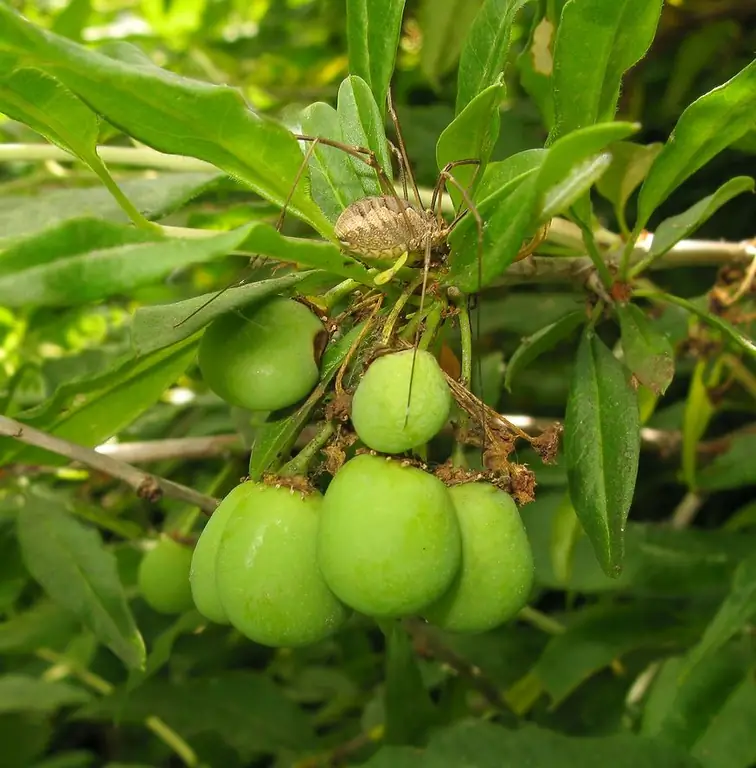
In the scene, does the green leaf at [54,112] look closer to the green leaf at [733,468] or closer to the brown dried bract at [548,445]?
the brown dried bract at [548,445]

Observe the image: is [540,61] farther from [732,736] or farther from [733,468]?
[732,736]

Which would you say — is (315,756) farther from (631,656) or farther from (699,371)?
(699,371)

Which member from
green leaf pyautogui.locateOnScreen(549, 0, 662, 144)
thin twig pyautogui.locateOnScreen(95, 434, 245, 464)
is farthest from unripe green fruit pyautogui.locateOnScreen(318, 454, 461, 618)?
thin twig pyautogui.locateOnScreen(95, 434, 245, 464)

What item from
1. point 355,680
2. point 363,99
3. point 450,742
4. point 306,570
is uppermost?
point 363,99

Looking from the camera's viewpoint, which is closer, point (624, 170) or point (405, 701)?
point (624, 170)

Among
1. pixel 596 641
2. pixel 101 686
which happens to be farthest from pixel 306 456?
pixel 101 686

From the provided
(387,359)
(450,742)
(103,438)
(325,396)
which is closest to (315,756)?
(450,742)

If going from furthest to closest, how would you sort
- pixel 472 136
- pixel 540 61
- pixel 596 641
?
pixel 596 641, pixel 540 61, pixel 472 136
